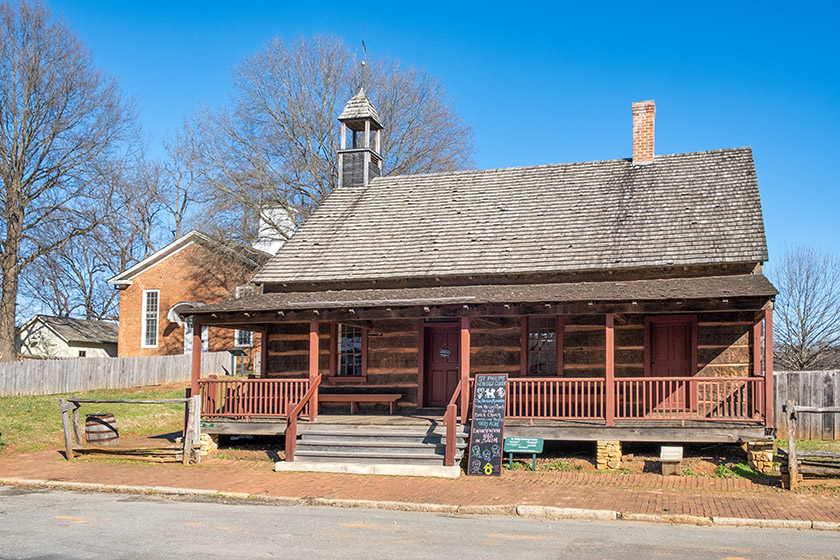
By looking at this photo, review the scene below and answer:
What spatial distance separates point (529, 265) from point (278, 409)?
643 centimetres

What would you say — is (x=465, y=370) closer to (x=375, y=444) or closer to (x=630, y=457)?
(x=375, y=444)

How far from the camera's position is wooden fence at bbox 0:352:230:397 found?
2711 centimetres

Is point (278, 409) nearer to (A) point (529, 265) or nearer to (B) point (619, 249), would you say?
(A) point (529, 265)

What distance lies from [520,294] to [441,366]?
335cm

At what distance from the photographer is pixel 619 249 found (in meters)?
17.4

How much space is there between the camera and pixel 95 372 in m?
29.8

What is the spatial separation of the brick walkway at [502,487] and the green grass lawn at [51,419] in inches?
116

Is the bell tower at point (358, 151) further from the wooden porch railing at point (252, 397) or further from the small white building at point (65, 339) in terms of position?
the small white building at point (65, 339)

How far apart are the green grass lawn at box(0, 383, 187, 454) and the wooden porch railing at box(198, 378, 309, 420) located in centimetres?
476

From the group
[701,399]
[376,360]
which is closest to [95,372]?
[376,360]

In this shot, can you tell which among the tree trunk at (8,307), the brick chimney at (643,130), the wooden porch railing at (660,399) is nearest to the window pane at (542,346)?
the wooden porch railing at (660,399)

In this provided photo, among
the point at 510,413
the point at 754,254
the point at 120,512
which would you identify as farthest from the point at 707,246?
the point at 120,512

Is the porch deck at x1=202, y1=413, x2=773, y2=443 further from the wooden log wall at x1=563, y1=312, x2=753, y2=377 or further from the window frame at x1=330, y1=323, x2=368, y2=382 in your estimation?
the window frame at x1=330, y1=323, x2=368, y2=382

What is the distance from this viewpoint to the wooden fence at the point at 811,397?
722 inches
